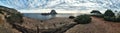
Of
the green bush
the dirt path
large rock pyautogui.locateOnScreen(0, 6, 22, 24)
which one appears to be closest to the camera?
the dirt path

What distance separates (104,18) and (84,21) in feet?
13.1

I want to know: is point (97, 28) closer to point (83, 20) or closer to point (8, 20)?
point (83, 20)

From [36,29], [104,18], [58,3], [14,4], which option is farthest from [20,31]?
[58,3]

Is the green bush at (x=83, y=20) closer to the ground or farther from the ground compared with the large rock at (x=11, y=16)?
closer to the ground

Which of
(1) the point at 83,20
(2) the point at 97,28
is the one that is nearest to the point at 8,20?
(1) the point at 83,20

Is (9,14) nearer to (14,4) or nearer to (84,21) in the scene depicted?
(84,21)

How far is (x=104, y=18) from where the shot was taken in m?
36.4

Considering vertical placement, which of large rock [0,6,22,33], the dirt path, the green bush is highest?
large rock [0,6,22,33]

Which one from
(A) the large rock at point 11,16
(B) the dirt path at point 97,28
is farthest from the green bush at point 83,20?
(A) the large rock at point 11,16

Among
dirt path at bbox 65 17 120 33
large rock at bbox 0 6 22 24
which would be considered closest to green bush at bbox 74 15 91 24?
dirt path at bbox 65 17 120 33

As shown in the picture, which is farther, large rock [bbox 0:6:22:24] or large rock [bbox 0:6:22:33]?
large rock [bbox 0:6:22:24]

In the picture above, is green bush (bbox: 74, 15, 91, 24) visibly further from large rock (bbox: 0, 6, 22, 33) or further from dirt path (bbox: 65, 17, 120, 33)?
large rock (bbox: 0, 6, 22, 33)

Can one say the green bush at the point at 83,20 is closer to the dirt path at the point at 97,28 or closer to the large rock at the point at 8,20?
the dirt path at the point at 97,28

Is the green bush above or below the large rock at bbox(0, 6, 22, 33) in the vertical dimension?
below
